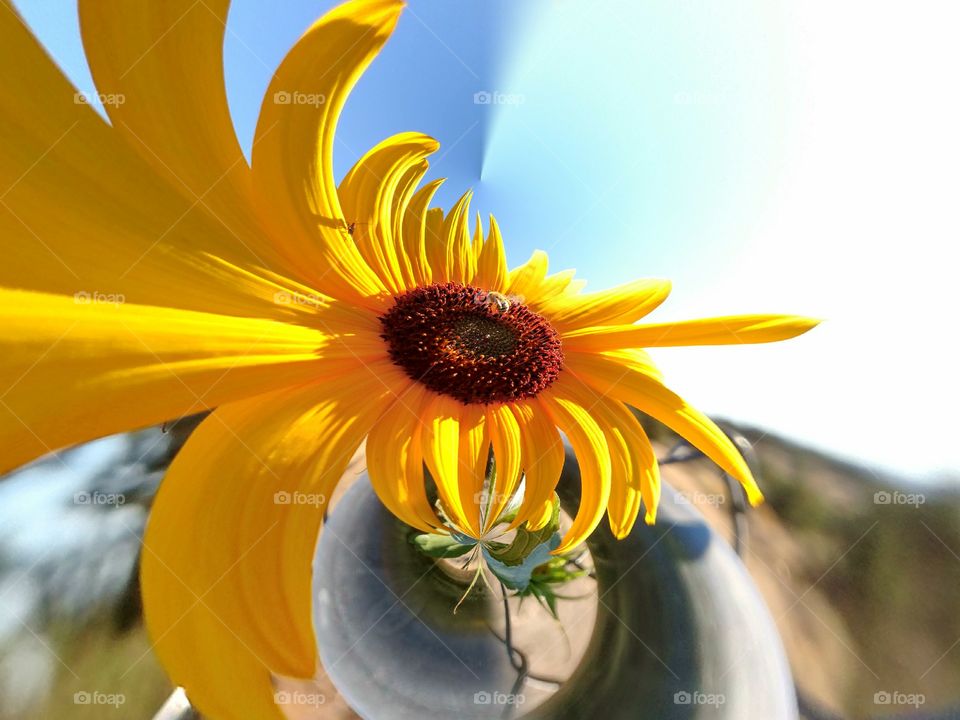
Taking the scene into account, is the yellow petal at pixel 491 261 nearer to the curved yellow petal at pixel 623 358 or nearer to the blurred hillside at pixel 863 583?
the curved yellow petal at pixel 623 358

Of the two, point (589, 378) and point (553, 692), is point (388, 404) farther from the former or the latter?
point (553, 692)

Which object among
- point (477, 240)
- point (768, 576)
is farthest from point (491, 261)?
point (768, 576)

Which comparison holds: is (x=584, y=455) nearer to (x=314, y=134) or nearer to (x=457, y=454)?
(x=457, y=454)

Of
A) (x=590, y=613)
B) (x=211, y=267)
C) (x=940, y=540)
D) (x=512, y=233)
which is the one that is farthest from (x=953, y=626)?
(x=211, y=267)

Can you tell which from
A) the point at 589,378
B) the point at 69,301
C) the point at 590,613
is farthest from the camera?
the point at 590,613

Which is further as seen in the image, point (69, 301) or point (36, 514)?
point (36, 514)

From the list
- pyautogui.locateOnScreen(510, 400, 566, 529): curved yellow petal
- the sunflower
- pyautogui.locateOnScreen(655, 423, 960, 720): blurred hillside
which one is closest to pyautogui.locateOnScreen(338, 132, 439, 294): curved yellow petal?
the sunflower

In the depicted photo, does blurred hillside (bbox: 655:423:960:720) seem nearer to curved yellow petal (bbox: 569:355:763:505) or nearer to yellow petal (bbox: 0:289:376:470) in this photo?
curved yellow petal (bbox: 569:355:763:505)
